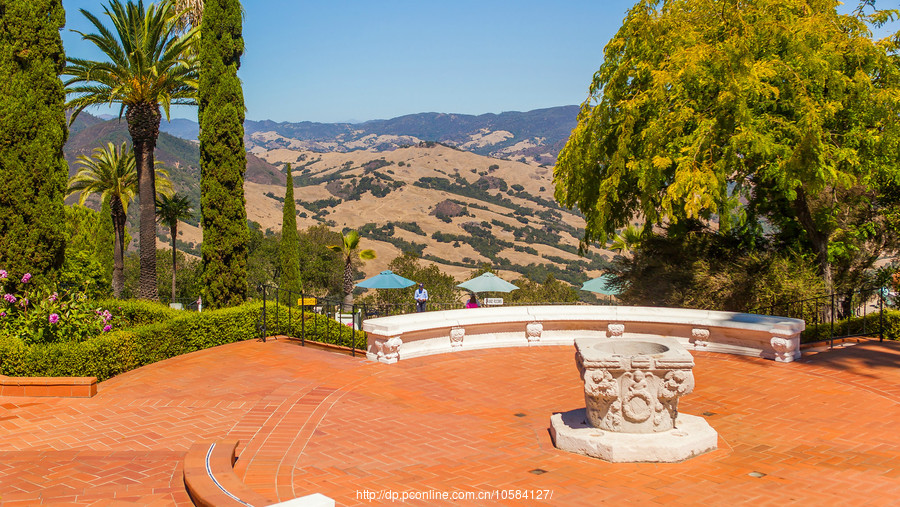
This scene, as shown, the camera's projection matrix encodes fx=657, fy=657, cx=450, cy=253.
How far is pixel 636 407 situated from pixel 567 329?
6190 millimetres

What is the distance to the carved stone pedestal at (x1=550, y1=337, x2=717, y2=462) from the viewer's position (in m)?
7.29

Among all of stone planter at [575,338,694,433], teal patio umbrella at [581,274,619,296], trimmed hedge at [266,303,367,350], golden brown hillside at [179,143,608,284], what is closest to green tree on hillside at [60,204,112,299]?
trimmed hedge at [266,303,367,350]

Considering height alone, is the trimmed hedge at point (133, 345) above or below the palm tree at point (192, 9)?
below

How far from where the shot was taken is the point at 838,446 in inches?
299

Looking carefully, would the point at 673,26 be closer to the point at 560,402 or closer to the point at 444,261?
the point at 560,402

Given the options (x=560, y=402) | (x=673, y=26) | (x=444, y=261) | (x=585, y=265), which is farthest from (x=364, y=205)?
(x=560, y=402)

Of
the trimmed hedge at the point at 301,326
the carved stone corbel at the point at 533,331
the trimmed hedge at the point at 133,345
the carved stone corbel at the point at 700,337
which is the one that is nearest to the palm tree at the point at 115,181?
the trimmed hedge at the point at 133,345

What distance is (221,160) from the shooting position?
696 inches

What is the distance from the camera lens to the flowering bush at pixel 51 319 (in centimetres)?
1103

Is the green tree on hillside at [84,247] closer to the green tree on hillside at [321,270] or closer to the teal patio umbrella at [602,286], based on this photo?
the green tree on hillside at [321,270]

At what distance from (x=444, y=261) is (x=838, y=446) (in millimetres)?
90260

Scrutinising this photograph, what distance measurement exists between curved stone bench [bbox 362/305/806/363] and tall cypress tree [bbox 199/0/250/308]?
7.44 meters

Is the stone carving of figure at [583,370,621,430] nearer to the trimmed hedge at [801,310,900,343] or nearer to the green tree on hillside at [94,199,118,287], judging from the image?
the trimmed hedge at [801,310,900,343]

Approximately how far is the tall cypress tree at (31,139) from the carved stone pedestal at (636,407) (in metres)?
10.6
